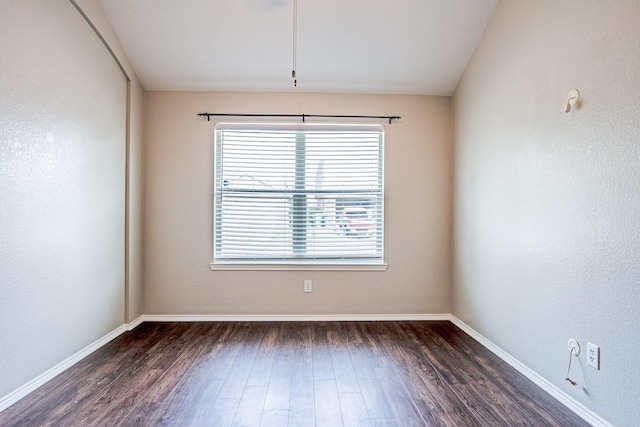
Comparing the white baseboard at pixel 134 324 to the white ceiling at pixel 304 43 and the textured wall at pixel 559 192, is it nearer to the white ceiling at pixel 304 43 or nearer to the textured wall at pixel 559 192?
the white ceiling at pixel 304 43

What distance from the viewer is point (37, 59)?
2059 mm

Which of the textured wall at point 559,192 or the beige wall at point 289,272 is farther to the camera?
the beige wall at point 289,272

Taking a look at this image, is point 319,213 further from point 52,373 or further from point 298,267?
point 52,373

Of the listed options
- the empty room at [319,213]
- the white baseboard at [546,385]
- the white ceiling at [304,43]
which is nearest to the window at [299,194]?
the empty room at [319,213]

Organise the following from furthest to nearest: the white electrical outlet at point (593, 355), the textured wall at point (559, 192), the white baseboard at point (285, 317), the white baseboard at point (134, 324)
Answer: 1. the white baseboard at point (285, 317)
2. the white baseboard at point (134, 324)
3. the white electrical outlet at point (593, 355)
4. the textured wall at point (559, 192)

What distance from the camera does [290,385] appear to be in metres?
2.10

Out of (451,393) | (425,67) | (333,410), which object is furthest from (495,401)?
(425,67)

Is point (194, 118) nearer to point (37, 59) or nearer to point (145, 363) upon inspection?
point (37, 59)

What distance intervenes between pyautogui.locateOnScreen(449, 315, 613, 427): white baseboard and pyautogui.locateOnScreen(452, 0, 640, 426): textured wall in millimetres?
39

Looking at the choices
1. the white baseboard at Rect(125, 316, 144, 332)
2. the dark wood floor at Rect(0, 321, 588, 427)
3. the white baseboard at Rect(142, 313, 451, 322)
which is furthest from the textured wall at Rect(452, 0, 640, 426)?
the white baseboard at Rect(125, 316, 144, 332)

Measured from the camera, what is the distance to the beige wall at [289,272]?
11.0ft

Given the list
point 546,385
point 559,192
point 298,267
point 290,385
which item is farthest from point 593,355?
point 298,267

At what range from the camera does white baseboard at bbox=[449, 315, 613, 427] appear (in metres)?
1.74

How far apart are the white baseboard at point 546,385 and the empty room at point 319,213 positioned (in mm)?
16
